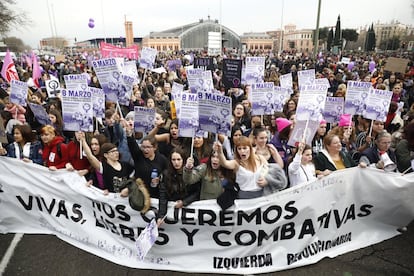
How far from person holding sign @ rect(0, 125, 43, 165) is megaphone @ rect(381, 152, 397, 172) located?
4841 mm

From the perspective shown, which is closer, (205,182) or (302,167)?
(205,182)

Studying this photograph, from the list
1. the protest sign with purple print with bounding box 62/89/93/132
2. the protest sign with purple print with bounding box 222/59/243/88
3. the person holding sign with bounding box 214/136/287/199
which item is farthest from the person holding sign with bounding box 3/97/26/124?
the protest sign with purple print with bounding box 222/59/243/88

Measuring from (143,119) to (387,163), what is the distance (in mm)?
3655

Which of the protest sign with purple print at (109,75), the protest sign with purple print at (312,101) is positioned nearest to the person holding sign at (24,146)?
the protest sign with purple print at (109,75)

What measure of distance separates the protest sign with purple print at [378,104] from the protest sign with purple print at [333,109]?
482mm

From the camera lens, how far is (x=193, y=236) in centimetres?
355

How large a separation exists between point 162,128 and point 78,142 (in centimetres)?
146

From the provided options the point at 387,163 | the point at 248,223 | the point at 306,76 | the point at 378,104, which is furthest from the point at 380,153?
the point at 306,76

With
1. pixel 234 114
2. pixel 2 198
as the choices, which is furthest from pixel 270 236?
pixel 2 198

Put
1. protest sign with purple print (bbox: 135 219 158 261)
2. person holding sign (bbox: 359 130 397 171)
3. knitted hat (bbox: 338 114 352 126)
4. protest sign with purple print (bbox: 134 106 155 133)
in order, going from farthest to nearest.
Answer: knitted hat (bbox: 338 114 352 126), protest sign with purple print (bbox: 134 106 155 133), person holding sign (bbox: 359 130 397 171), protest sign with purple print (bbox: 135 219 158 261)

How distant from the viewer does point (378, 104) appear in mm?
5191

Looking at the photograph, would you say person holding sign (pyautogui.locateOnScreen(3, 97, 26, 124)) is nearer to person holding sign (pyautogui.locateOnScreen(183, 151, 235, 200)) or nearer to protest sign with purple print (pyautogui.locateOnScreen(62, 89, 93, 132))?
protest sign with purple print (pyautogui.locateOnScreen(62, 89, 93, 132))

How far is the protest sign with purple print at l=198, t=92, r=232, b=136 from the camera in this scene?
3533mm

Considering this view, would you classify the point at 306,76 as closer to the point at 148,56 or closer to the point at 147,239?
the point at 148,56
